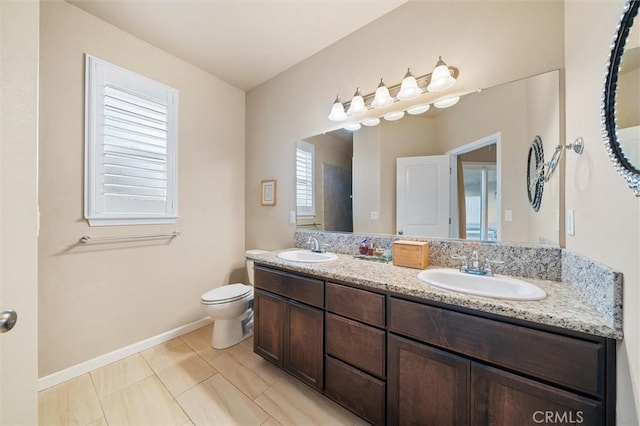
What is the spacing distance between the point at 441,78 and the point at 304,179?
1.39 meters

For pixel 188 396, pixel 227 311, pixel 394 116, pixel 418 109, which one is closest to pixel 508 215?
pixel 418 109

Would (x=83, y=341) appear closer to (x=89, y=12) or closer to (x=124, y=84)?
(x=124, y=84)

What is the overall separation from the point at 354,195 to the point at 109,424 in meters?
2.13

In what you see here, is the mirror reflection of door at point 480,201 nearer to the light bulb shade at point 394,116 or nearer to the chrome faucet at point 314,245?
the light bulb shade at point 394,116

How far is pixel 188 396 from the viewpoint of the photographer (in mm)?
1579

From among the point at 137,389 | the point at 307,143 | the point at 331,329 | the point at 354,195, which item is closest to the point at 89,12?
the point at 307,143

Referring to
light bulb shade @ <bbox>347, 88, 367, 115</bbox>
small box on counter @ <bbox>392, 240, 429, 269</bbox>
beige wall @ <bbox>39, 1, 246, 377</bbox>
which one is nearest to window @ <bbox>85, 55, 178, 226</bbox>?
beige wall @ <bbox>39, 1, 246, 377</bbox>

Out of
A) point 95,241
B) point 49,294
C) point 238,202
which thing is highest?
point 238,202

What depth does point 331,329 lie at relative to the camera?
1.43 meters

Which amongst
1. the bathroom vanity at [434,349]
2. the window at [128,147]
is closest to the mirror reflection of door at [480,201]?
the bathroom vanity at [434,349]

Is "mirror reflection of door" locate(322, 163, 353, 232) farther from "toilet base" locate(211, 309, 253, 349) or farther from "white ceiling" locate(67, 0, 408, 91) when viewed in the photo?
"toilet base" locate(211, 309, 253, 349)

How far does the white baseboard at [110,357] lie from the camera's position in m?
1.68

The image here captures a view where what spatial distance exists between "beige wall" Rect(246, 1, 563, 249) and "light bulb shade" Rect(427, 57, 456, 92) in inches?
3.7

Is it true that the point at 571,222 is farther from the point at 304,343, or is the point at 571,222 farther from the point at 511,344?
the point at 304,343
